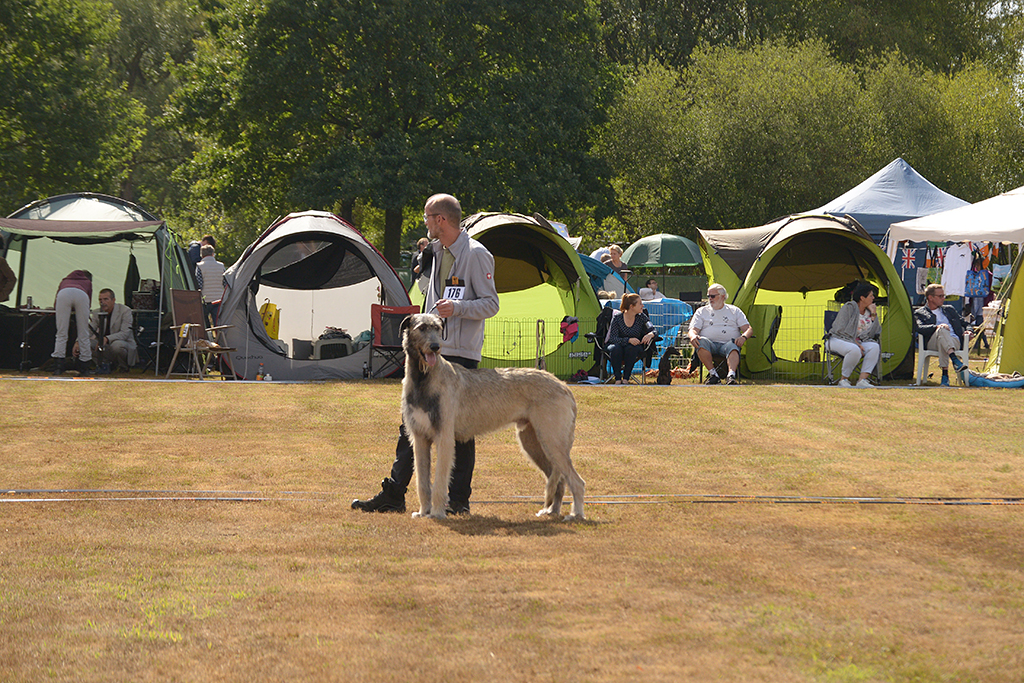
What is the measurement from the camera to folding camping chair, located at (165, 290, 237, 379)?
1488cm

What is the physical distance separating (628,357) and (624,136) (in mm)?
20489

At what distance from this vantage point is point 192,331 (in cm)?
1505

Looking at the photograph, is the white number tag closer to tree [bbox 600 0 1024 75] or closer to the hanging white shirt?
the hanging white shirt

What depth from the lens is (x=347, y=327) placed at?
672 inches

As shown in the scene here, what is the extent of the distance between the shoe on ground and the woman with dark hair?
373 inches

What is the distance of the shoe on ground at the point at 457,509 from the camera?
6367 millimetres

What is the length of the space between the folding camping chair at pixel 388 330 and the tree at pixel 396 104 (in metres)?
11.6

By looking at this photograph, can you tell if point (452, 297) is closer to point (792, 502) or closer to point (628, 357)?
point (792, 502)

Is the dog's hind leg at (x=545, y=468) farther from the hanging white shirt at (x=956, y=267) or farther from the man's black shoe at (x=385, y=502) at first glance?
the hanging white shirt at (x=956, y=267)

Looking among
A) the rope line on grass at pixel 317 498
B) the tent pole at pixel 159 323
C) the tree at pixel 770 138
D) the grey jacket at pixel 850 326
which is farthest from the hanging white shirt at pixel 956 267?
the rope line on grass at pixel 317 498

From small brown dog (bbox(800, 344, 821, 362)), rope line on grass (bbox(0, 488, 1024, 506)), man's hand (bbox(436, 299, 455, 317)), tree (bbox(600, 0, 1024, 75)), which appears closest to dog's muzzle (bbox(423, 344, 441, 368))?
man's hand (bbox(436, 299, 455, 317))

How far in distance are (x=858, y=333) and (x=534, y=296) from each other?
478 centimetres

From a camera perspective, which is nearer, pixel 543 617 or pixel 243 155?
pixel 543 617

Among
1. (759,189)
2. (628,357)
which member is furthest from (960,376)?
(759,189)
